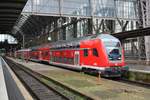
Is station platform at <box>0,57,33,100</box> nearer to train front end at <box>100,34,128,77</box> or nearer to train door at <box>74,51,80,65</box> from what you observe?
train front end at <box>100,34,128,77</box>

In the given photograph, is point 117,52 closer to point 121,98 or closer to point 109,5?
point 121,98

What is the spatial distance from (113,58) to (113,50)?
0.66m

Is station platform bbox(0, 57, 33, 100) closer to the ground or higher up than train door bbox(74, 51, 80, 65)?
closer to the ground

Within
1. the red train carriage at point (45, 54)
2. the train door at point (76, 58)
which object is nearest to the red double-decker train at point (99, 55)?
the train door at point (76, 58)

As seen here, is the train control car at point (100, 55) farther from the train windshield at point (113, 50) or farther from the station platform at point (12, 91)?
the station platform at point (12, 91)

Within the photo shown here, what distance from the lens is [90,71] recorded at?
23.6m

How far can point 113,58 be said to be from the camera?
866 inches

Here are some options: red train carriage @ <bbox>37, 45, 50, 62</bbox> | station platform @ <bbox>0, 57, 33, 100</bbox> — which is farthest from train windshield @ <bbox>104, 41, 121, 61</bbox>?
red train carriage @ <bbox>37, 45, 50, 62</bbox>

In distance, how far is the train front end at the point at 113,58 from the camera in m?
21.5

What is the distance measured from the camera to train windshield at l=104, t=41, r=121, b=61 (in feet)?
72.0

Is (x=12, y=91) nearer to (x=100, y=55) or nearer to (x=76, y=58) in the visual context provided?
(x=100, y=55)

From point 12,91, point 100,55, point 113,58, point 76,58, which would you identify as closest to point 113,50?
point 113,58

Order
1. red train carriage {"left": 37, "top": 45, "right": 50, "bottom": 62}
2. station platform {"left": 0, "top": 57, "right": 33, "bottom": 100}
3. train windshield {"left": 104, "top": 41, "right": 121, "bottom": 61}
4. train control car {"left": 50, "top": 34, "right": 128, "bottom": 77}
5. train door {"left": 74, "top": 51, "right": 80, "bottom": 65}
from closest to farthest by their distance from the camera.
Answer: station platform {"left": 0, "top": 57, "right": 33, "bottom": 100}
train control car {"left": 50, "top": 34, "right": 128, "bottom": 77}
train windshield {"left": 104, "top": 41, "right": 121, "bottom": 61}
train door {"left": 74, "top": 51, "right": 80, "bottom": 65}
red train carriage {"left": 37, "top": 45, "right": 50, "bottom": 62}

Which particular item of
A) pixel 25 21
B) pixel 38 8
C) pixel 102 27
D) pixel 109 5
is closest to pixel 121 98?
pixel 38 8
